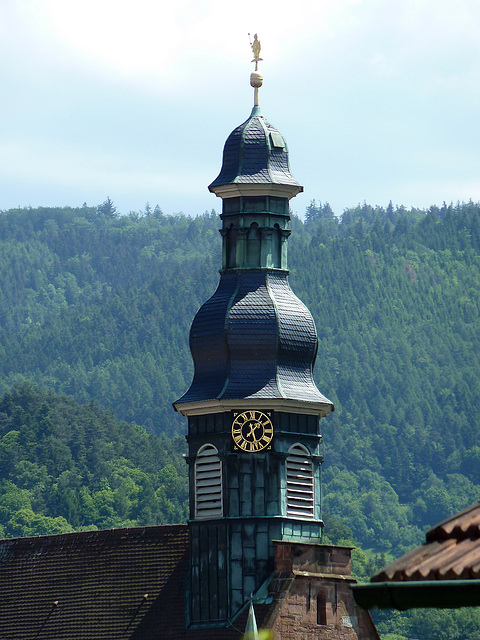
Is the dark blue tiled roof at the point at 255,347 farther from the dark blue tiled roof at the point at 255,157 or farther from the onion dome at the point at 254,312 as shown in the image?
the dark blue tiled roof at the point at 255,157

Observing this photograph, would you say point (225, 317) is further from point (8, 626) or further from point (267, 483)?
point (8, 626)

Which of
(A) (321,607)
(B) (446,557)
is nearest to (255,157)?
(A) (321,607)

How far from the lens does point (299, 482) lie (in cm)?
4666

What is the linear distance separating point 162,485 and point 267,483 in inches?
5704

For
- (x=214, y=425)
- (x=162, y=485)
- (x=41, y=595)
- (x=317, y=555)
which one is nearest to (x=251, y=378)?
(x=214, y=425)

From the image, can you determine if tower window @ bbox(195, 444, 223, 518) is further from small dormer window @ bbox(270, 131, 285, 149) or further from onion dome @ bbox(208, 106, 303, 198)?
small dormer window @ bbox(270, 131, 285, 149)

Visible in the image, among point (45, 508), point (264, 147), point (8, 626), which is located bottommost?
point (45, 508)

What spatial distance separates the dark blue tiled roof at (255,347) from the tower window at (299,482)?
1326 millimetres

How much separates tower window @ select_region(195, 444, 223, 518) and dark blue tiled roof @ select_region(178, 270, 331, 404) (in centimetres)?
136

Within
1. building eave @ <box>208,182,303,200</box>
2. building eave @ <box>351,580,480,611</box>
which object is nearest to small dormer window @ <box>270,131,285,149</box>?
building eave @ <box>208,182,303,200</box>

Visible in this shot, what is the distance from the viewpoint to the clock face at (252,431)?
46344mm

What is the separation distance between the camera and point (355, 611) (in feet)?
149

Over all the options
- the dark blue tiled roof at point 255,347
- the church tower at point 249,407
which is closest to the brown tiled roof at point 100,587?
the church tower at point 249,407

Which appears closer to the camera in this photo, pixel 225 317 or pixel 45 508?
pixel 225 317
